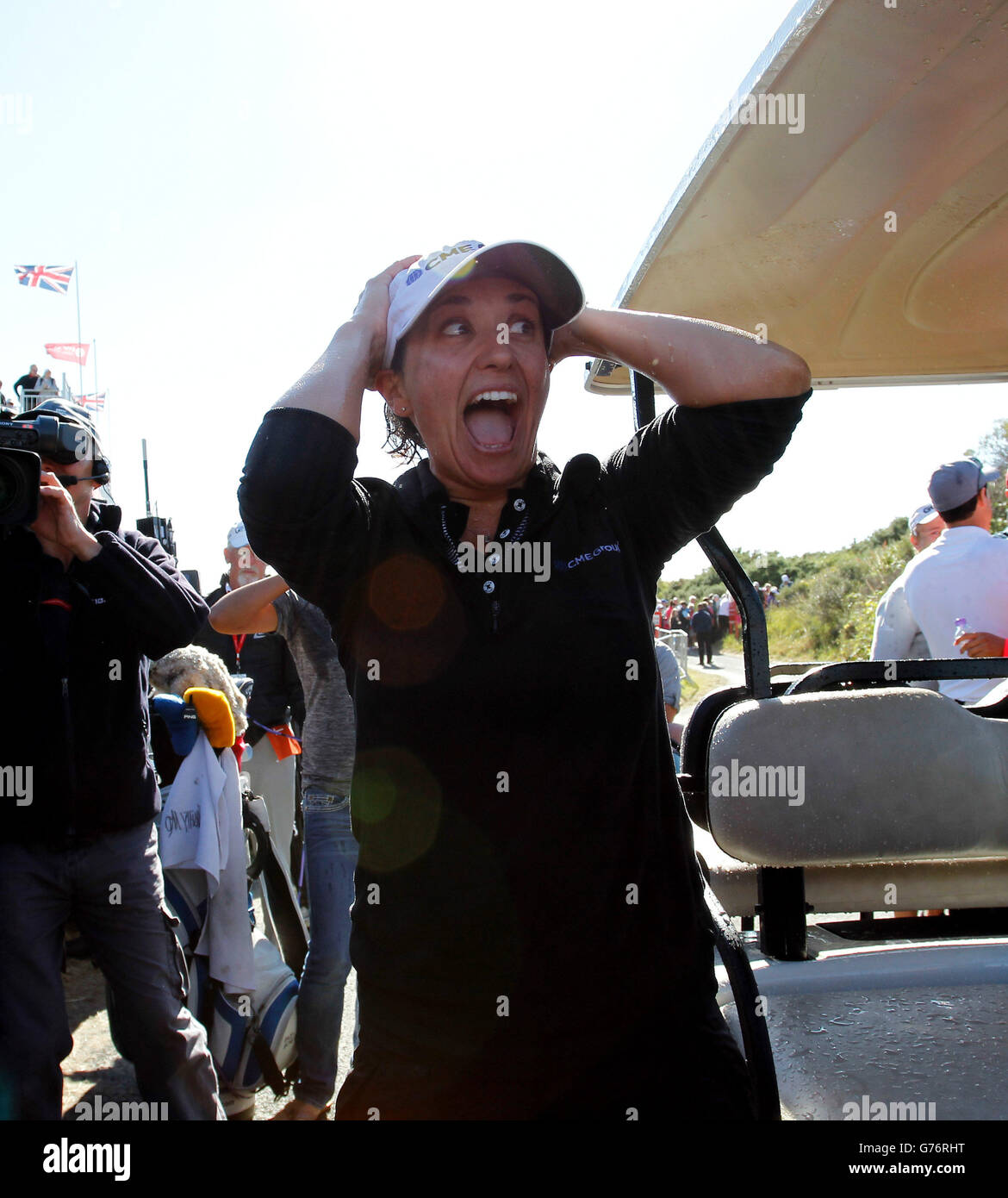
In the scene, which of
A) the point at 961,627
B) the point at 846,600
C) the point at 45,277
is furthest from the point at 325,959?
the point at 846,600

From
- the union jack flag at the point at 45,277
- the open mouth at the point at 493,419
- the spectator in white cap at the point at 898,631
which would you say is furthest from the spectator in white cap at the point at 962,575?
the union jack flag at the point at 45,277

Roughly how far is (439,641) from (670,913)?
54 centimetres

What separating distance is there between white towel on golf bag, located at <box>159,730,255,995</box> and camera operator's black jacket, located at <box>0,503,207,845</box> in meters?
0.44

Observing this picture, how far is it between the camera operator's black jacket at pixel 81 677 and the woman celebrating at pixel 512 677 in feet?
4.56

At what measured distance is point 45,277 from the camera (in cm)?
1587

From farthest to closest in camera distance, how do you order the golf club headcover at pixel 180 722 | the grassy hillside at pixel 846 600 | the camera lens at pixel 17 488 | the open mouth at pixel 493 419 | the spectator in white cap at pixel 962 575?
the grassy hillside at pixel 846 600, the spectator in white cap at pixel 962 575, the golf club headcover at pixel 180 722, the camera lens at pixel 17 488, the open mouth at pixel 493 419

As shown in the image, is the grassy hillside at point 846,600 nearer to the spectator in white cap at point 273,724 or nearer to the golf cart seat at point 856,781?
the spectator in white cap at point 273,724

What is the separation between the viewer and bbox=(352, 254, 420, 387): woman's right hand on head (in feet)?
5.32
